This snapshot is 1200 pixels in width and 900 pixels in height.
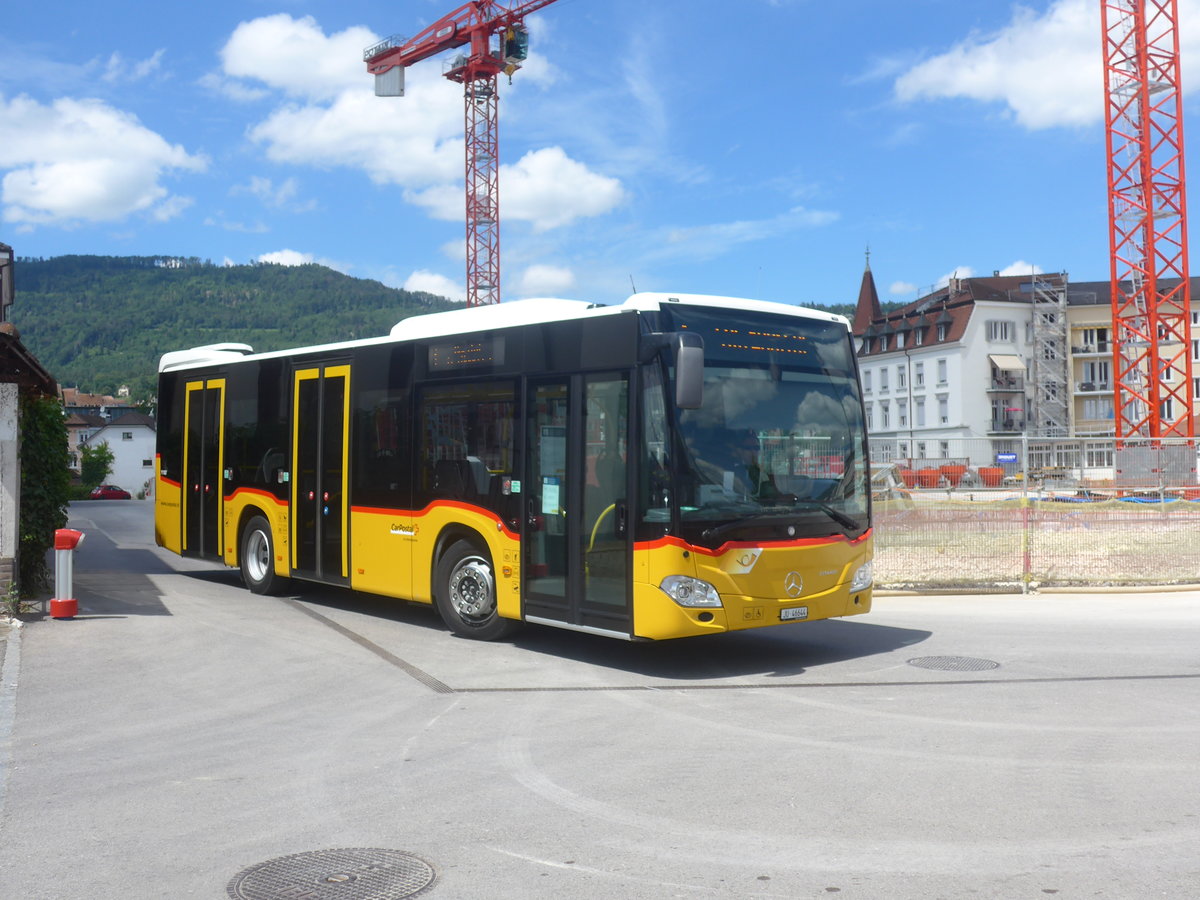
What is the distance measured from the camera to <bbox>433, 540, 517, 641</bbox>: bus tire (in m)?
11.3

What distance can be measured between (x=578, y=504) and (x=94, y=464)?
4591 inches

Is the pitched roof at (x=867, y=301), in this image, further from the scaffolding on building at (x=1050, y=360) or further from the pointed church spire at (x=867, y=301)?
the scaffolding on building at (x=1050, y=360)

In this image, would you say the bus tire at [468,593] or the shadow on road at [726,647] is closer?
the shadow on road at [726,647]

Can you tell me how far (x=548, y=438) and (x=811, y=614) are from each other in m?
2.78

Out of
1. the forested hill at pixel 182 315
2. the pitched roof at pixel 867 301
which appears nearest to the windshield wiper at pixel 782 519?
the pitched roof at pixel 867 301

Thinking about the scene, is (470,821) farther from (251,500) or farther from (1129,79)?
(1129,79)

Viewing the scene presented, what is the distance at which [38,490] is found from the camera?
48.0 feet

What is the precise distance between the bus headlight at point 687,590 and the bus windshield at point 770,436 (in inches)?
13.0

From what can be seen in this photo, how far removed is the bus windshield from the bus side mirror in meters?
0.48

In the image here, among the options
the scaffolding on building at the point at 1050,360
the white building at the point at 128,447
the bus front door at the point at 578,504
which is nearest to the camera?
the bus front door at the point at 578,504

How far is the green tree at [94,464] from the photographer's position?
115000 millimetres

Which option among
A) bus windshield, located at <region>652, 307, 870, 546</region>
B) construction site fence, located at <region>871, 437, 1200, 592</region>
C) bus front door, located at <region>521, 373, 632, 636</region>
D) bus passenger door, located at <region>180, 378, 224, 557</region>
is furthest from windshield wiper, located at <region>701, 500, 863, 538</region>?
bus passenger door, located at <region>180, 378, 224, 557</region>

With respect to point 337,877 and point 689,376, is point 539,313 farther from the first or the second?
point 337,877

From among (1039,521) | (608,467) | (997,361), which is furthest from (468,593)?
(997,361)
